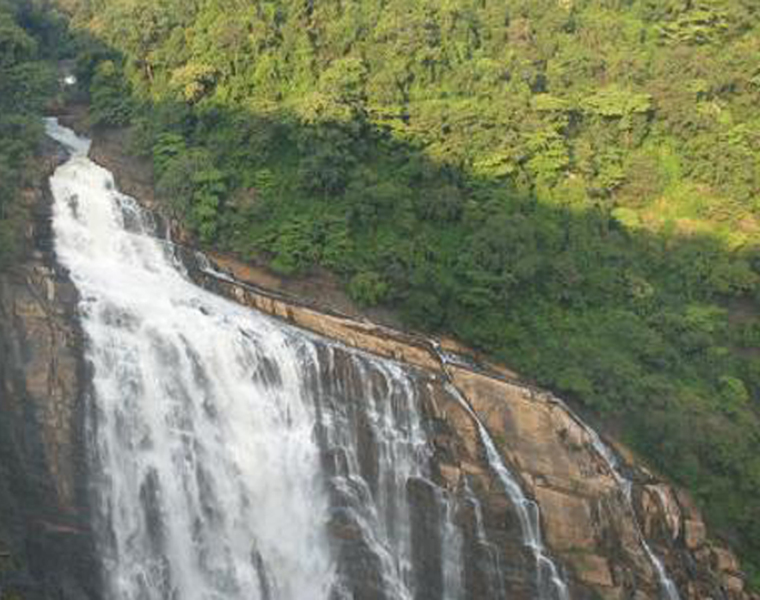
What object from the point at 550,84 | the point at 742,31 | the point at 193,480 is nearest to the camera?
the point at 193,480

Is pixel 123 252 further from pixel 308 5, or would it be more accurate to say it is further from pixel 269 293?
pixel 308 5

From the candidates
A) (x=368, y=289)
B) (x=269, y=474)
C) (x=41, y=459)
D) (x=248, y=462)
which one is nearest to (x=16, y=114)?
(x=368, y=289)

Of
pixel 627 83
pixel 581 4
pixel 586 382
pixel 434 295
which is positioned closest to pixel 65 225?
pixel 434 295

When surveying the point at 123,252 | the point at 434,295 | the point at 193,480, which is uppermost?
the point at 123,252

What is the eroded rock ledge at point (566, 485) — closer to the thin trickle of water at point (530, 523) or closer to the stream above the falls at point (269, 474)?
the thin trickle of water at point (530, 523)

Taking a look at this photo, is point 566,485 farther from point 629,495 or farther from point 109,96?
point 109,96

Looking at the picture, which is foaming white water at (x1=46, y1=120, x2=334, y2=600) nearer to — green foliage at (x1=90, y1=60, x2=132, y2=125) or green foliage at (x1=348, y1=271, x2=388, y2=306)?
green foliage at (x1=348, y1=271, x2=388, y2=306)
